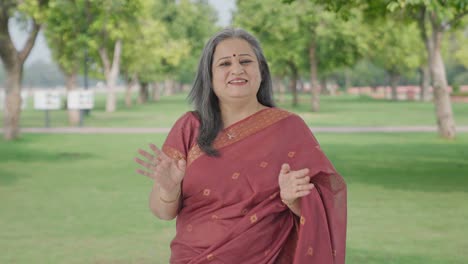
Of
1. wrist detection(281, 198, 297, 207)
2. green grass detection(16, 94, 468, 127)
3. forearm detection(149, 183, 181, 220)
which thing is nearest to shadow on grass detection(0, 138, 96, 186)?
green grass detection(16, 94, 468, 127)

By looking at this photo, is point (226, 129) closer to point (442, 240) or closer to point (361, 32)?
point (442, 240)

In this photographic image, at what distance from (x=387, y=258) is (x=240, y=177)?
428 cm

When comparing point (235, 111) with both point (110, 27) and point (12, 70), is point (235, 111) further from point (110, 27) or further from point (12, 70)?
point (110, 27)

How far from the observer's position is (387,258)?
25.0ft

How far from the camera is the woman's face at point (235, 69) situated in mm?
3744

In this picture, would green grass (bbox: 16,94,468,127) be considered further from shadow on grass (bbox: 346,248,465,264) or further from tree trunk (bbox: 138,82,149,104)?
tree trunk (bbox: 138,82,149,104)

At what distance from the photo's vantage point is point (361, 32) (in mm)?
40844

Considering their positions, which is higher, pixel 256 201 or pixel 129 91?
pixel 256 201

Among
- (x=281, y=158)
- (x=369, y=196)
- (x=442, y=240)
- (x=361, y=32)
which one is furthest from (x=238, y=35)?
(x=361, y=32)

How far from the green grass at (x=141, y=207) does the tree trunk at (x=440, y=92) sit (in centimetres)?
213

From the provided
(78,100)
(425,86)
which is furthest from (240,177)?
(425,86)

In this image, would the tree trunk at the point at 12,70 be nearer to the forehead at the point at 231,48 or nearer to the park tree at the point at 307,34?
the park tree at the point at 307,34

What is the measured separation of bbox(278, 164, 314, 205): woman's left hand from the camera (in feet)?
11.2

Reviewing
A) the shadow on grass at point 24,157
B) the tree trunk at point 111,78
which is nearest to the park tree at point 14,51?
the shadow on grass at point 24,157
